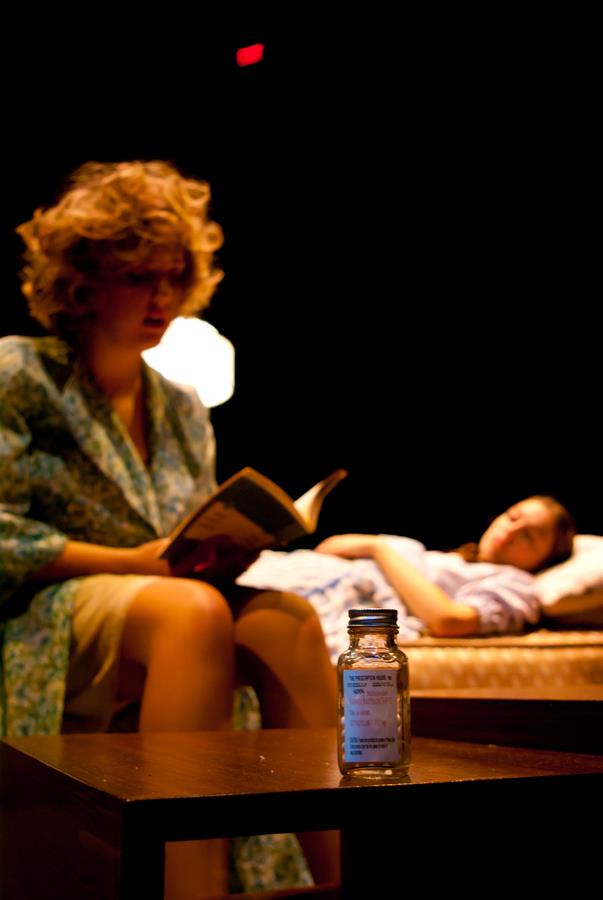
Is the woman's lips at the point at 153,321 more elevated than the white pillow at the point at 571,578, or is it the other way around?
the woman's lips at the point at 153,321

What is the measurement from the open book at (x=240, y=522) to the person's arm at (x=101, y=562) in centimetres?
5

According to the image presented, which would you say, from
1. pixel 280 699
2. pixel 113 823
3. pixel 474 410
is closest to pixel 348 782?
pixel 113 823

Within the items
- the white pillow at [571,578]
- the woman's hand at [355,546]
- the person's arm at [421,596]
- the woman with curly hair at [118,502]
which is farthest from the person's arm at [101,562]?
the white pillow at [571,578]

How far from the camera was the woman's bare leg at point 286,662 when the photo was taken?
121 centimetres

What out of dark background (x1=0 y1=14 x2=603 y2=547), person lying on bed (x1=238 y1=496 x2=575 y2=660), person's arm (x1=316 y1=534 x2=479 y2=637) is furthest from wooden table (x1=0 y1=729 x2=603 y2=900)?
dark background (x1=0 y1=14 x2=603 y2=547)

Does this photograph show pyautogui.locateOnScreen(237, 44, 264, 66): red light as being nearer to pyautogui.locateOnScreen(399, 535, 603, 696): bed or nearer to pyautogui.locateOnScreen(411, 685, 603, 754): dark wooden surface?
pyautogui.locateOnScreen(399, 535, 603, 696): bed

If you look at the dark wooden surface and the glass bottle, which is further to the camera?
the dark wooden surface

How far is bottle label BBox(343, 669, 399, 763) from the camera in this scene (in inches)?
25.3

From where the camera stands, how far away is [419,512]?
3164mm

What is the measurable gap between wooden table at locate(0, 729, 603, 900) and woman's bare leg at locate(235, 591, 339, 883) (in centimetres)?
21

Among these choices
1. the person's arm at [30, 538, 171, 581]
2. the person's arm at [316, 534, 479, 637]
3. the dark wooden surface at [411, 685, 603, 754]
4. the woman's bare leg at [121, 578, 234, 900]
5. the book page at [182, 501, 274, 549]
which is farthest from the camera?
the person's arm at [316, 534, 479, 637]

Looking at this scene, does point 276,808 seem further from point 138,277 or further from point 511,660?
point 511,660

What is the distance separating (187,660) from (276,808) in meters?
0.51

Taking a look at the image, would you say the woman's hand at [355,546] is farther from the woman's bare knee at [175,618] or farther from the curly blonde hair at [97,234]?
the woman's bare knee at [175,618]
